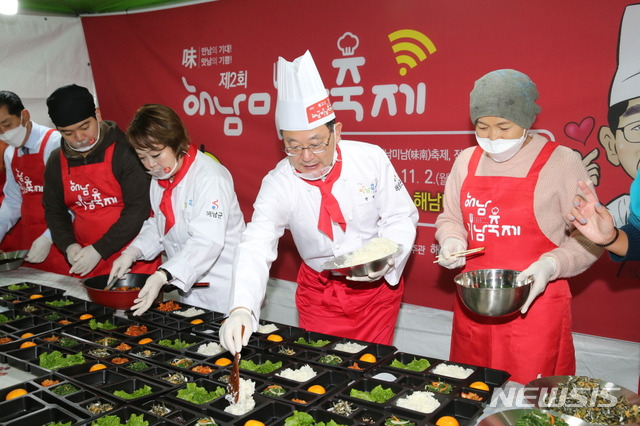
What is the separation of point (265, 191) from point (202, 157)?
68 cm

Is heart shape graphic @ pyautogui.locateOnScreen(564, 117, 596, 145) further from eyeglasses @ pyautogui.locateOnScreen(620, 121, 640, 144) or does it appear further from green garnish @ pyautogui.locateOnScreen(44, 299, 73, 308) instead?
green garnish @ pyautogui.locateOnScreen(44, 299, 73, 308)

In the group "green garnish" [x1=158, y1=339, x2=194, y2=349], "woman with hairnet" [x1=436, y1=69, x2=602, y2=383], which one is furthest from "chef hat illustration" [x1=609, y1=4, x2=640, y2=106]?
"green garnish" [x1=158, y1=339, x2=194, y2=349]

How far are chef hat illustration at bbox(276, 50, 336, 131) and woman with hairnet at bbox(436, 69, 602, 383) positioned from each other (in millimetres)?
651

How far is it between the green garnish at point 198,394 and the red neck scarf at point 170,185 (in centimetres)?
A: 130

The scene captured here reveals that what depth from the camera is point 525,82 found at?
235cm

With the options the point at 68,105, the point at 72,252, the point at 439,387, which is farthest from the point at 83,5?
the point at 439,387

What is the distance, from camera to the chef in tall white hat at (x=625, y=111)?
292cm

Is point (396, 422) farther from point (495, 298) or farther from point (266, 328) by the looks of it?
point (266, 328)

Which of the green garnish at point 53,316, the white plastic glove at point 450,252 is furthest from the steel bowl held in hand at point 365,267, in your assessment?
the green garnish at point 53,316

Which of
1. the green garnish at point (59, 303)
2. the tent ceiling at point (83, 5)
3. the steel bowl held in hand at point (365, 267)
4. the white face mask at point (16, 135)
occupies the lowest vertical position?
the green garnish at point (59, 303)

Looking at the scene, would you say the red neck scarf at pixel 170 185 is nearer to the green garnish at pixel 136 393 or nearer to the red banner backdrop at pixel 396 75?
the green garnish at pixel 136 393

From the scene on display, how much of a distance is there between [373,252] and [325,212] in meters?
0.36

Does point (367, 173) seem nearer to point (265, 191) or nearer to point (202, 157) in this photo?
point (265, 191)

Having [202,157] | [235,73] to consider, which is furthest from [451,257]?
[235,73]
